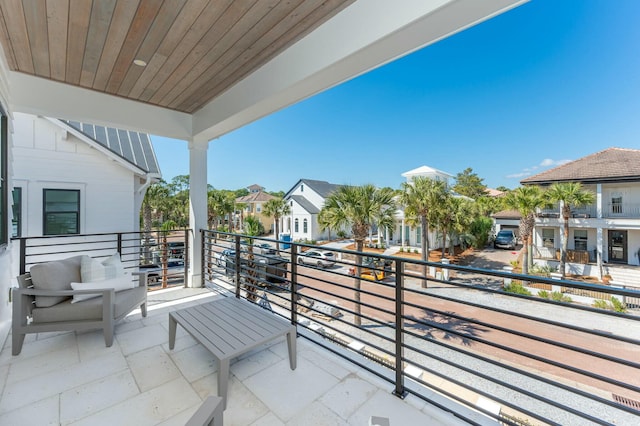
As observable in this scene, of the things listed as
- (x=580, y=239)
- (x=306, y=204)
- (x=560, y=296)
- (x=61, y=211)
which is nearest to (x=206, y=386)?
(x=61, y=211)

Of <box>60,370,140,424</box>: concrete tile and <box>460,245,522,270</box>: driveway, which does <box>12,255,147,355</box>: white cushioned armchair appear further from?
<box>460,245,522,270</box>: driveway

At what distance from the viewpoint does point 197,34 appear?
7.89 ft

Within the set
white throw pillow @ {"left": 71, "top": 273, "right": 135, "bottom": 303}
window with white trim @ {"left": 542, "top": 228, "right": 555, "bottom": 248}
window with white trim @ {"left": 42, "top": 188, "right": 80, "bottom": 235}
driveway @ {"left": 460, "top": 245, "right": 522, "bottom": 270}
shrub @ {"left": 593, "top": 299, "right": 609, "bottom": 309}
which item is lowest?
shrub @ {"left": 593, "top": 299, "right": 609, "bottom": 309}

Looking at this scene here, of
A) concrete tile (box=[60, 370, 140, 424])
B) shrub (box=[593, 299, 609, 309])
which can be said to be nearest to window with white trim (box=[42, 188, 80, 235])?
concrete tile (box=[60, 370, 140, 424])

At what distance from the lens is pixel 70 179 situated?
6.19 metres

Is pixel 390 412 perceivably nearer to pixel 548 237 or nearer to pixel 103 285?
pixel 103 285

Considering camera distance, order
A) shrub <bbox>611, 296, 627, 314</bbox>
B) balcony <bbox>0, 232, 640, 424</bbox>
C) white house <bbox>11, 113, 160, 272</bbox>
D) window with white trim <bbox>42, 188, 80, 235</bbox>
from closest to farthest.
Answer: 1. balcony <bbox>0, 232, 640, 424</bbox>
2. white house <bbox>11, 113, 160, 272</bbox>
3. window with white trim <bbox>42, 188, 80, 235</bbox>
4. shrub <bbox>611, 296, 627, 314</bbox>

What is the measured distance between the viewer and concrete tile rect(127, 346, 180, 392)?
203 cm

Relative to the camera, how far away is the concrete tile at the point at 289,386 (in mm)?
1781

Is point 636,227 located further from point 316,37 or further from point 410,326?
point 316,37

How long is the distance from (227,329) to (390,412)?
1.33m

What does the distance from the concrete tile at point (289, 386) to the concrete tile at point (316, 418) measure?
4 centimetres

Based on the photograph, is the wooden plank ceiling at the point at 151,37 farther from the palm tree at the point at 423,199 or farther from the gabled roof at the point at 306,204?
the gabled roof at the point at 306,204

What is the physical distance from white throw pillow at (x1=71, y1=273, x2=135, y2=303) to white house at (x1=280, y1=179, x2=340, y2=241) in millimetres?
19285
